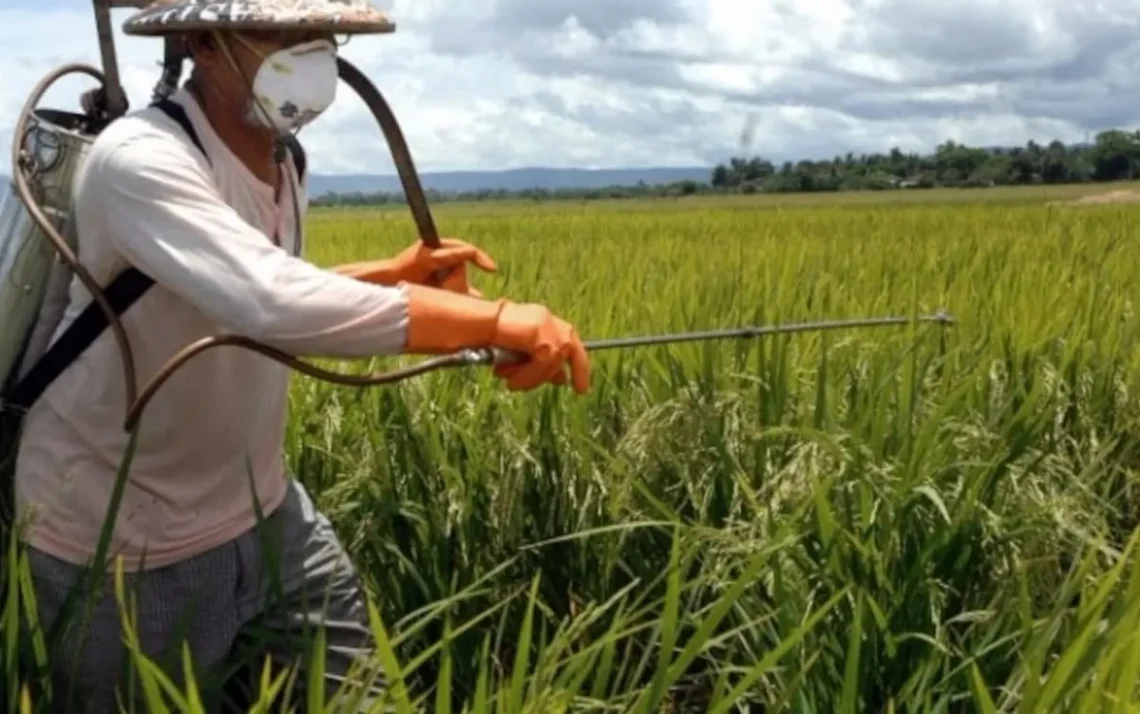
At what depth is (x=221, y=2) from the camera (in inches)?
77.3

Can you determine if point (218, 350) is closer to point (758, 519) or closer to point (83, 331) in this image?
point (83, 331)

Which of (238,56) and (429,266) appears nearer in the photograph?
(238,56)

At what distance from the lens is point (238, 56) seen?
6.57 ft

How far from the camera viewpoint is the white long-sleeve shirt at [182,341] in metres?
1.84

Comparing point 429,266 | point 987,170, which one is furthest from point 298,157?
point 987,170

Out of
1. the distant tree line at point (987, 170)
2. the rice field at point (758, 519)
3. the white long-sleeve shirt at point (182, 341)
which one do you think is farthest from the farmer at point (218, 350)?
the distant tree line at point (987, 170)

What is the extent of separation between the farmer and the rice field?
0.16 meters

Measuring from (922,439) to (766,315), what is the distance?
133 cm

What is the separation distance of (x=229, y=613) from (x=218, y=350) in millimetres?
379

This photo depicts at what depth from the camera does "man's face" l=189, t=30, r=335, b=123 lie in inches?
78.4

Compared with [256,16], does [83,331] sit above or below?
below

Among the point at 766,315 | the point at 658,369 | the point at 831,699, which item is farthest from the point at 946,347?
the point at 831,699

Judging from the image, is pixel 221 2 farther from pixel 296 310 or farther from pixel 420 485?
pixel 420 485

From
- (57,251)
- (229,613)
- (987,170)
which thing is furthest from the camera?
(987,170)
